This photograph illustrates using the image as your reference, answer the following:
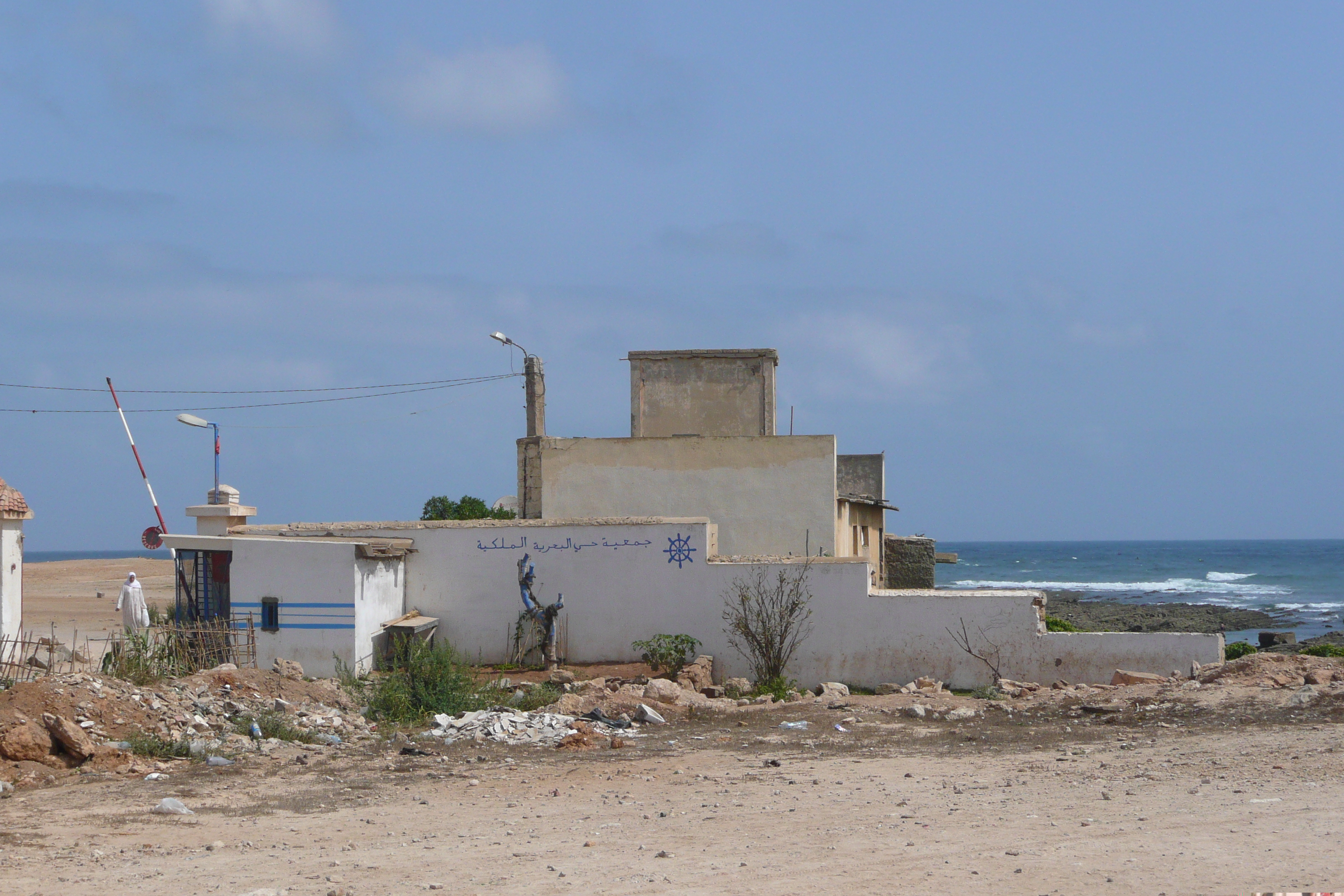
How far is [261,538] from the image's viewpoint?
18.5 meters

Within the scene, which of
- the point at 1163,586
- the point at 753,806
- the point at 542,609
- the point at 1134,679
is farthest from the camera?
the point at 1163,586

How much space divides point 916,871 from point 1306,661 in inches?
425

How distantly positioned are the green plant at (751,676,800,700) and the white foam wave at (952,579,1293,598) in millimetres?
57124

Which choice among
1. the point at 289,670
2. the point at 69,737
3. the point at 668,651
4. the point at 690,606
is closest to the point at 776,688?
the point at 668,651

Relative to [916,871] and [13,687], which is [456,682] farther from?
[916,871]

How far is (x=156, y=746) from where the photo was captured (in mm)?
11766

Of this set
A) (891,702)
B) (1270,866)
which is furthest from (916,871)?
(891,702)

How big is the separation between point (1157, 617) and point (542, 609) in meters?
47.0

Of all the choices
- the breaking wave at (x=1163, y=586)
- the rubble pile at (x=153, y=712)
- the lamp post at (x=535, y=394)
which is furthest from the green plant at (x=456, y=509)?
the breaking wave at (x=1163, y=586)

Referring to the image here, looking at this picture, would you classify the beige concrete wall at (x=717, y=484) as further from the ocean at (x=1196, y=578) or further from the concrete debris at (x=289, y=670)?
the ocean at (x=1196, y=578)

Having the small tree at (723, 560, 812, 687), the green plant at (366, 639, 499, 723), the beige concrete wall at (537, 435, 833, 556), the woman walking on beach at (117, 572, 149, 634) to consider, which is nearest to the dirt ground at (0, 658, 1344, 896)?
the green plant at (366, 639, 499, 723)

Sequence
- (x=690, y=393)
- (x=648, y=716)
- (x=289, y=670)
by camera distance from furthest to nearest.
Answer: (x=690, y=393), (x=289, y=670), (x=648, y=716)

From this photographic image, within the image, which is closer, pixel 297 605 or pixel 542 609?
pixel 297 605

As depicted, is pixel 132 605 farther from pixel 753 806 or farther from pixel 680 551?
pixel 753 806
